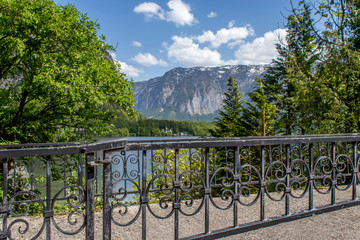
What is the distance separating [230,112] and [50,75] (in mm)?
14676

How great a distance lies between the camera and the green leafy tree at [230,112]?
713 inches

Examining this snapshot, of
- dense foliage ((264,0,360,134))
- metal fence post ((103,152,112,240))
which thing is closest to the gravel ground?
metal fence post ((103,152,112,240))

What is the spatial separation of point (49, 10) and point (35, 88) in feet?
8.61

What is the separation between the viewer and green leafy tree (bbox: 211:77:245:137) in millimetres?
18108

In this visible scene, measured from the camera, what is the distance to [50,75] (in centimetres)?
810

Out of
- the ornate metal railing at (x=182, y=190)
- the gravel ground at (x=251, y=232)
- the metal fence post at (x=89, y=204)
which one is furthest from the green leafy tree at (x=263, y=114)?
the metal fence post at (x=89, y=204)

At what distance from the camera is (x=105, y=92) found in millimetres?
10211

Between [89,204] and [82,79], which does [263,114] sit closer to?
[82,79]

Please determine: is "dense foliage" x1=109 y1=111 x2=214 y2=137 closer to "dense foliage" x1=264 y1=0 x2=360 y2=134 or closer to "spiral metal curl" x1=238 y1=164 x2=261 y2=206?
"dense foliage" x1=264 y1=0 x2=360 y2=134

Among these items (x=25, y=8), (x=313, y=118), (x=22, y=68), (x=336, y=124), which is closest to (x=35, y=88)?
(x=22, y=68)

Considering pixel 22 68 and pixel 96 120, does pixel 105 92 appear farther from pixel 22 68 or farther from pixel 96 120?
pixel 22 68

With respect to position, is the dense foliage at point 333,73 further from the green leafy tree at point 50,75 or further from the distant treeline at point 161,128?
the distant treeline at point 161,128

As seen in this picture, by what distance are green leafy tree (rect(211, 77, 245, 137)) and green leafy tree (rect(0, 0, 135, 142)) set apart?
9.24m

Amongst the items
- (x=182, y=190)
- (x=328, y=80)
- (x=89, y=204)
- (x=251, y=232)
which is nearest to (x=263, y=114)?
(x=328, y=80)
